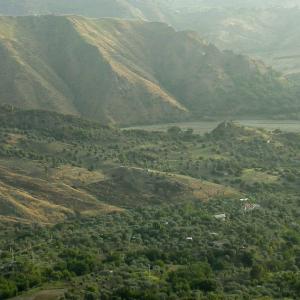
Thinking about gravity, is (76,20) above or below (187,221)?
above

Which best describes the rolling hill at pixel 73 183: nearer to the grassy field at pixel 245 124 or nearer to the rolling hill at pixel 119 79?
the grassy field at pixel 245 124

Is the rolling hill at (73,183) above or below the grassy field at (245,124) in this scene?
below

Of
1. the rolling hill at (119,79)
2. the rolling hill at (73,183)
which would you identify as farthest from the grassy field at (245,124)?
the rolling hill at (73,183)

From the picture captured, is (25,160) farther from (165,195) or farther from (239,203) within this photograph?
(239,203)

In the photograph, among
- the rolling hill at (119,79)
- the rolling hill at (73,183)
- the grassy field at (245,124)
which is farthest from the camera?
the rolling hill at (119,79)

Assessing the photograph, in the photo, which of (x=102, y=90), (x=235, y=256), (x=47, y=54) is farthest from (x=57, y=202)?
(x=47, y=54)

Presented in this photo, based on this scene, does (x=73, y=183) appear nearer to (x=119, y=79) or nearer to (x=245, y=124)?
(x=245, y=124)

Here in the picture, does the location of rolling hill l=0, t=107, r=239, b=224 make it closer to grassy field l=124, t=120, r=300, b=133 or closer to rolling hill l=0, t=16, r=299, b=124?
grassy field l=124, t=120, r=300, b=133

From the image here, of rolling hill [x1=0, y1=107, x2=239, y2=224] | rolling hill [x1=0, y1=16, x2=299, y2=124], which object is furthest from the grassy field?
rolling hill [x1=0, y1=107, x2=239, y2=224]
